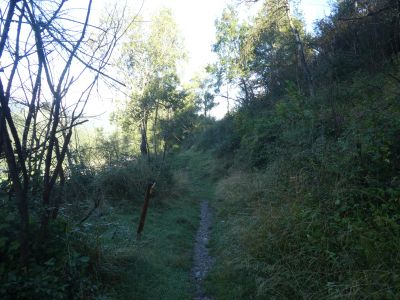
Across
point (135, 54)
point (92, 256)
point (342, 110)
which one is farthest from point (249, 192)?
point (135, 54)

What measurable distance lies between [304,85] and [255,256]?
1305 centimetres

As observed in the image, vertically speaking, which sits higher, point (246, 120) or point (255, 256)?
point (246, 120)

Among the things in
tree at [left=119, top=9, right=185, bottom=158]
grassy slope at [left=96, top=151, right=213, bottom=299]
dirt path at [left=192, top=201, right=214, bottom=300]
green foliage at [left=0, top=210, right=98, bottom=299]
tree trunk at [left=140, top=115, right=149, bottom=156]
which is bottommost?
dirt path at [left=192, top=201, right=214, bottom=300]

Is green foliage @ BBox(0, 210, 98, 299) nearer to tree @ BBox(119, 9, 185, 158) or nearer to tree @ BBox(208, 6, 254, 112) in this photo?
tree @ BBox(119, 9, 185, 158)

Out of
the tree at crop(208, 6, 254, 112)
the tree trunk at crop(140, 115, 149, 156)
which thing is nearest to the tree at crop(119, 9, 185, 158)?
the tree trunk at crop(140, 115, 149, 156)

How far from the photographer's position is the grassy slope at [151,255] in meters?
5.47

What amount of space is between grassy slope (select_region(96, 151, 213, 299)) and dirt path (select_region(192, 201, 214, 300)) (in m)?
0.15

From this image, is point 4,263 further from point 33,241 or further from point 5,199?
point 5,199

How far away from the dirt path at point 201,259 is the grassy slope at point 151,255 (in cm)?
15

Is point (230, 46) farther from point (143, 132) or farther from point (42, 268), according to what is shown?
point (42, 268)

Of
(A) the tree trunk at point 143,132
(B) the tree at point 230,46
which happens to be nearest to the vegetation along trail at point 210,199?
(A) the tree trunk at point 143,132

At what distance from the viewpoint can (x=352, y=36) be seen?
14.3 metres

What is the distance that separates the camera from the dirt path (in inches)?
231

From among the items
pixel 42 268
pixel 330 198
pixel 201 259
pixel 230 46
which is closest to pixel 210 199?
pixel 201 259
